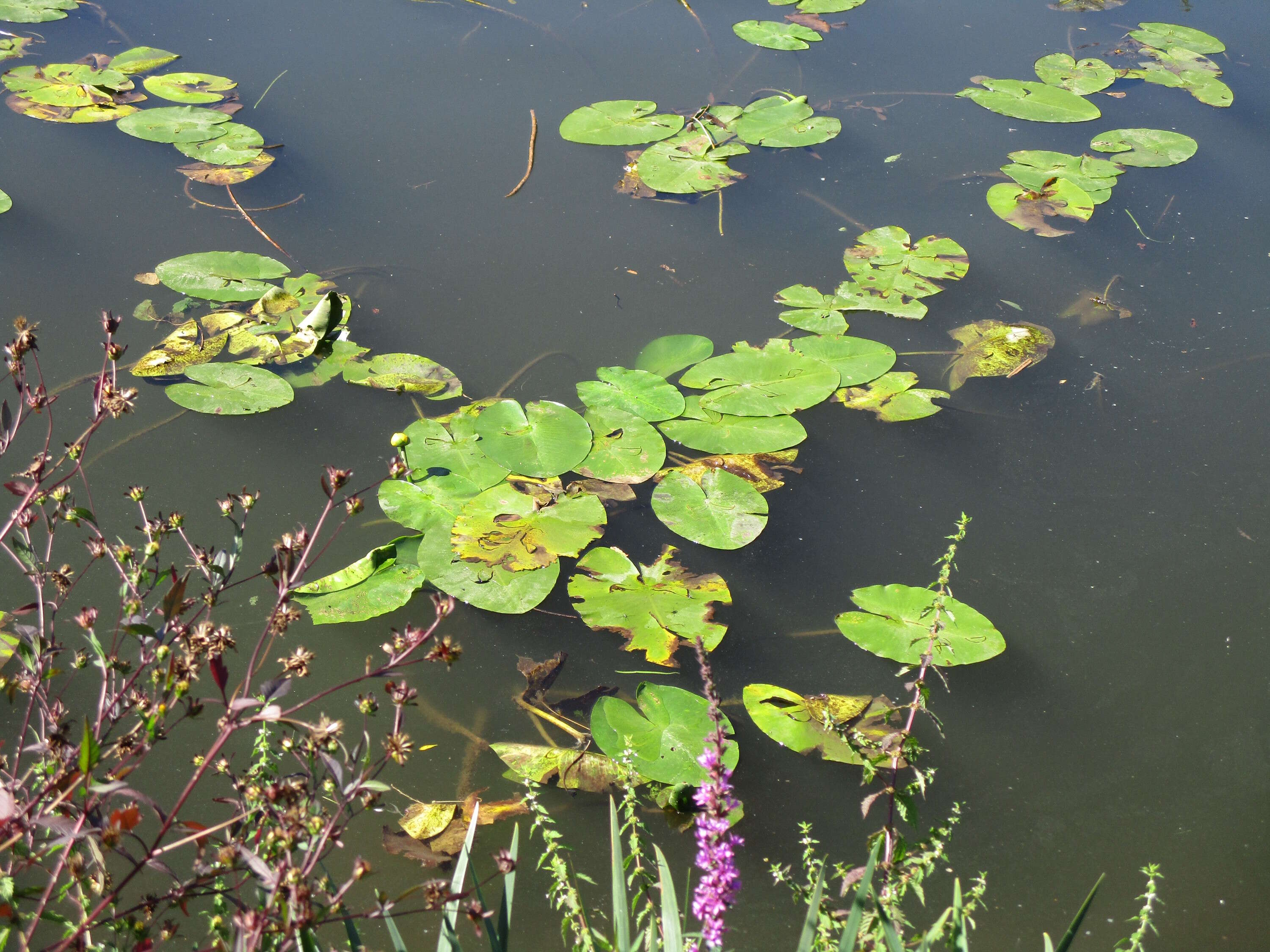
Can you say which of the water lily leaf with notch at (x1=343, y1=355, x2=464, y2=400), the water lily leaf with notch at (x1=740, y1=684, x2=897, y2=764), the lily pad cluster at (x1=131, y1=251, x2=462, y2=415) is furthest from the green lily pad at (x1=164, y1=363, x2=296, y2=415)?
the water lily leaf with notch at (x1=740, y1=684, x2=897, y2=764)

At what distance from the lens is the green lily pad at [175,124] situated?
2729 mm

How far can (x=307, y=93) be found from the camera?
296cm

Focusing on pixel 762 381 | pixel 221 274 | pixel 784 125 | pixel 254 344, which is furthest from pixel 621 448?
pixel 784 125

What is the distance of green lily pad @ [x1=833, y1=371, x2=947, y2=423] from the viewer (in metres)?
2.12

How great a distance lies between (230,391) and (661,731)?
123 cm

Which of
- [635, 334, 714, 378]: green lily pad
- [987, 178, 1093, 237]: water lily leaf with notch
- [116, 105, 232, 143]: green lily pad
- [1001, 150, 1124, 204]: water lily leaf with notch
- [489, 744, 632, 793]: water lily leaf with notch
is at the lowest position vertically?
[489, 744, 632, 793]: water lily leaf with notch

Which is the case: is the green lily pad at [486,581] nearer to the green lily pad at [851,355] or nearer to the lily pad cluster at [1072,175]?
the green lily pad at [851,355]

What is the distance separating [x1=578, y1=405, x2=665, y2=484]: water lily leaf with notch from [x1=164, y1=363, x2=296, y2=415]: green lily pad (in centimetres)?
69

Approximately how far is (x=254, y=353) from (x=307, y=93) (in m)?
1.27

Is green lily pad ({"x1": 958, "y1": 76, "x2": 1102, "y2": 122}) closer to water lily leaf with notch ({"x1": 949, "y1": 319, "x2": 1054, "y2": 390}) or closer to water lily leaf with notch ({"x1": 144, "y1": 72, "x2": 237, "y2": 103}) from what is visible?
water lily leaf with notch ({"x1": 949, "y1": 319, "x2": 1054, "y2": 390})

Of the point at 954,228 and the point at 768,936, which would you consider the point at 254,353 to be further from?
the point at 954,228

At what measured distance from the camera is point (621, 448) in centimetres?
195

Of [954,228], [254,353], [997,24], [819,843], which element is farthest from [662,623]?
[997,24]

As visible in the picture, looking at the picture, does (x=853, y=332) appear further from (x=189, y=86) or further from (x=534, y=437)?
(x=189, y=86)
